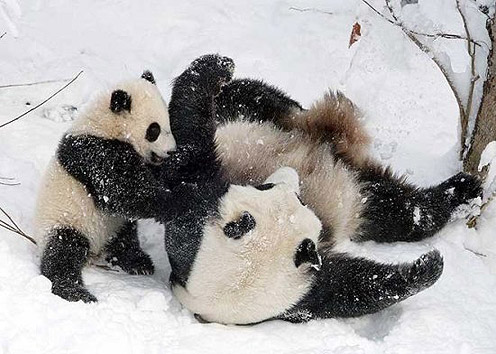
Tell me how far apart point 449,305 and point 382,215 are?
2.39 feet

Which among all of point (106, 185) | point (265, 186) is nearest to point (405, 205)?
point (265, 186)

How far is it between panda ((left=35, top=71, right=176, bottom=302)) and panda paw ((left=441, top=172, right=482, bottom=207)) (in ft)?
5.40

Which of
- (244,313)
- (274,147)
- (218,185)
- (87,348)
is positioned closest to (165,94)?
(274,147)

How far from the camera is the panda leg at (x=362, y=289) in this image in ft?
13.0

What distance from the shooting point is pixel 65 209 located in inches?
161

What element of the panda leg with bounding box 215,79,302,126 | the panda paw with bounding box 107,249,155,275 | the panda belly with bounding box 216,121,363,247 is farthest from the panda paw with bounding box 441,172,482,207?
the panda paw with bounding box 107,249,155,275

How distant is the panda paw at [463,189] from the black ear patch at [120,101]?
1.91m

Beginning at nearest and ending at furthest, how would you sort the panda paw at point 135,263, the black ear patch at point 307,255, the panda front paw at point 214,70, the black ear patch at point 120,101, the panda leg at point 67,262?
the panda leg at point 67,262
the black ear patch at point 307,255
the black ear patch at point 120,101
the panda paw at point 135,263
the panda front paw at point 214,70

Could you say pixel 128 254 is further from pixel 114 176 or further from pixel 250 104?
pixel 250 104

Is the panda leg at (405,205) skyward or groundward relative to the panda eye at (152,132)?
groundward

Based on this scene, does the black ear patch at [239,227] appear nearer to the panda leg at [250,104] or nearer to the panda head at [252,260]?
the panda head at [252,260]

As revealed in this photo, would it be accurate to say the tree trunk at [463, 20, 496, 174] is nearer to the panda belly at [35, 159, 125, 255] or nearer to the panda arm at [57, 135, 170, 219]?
the panda arm at [57, 135, 170, 219]

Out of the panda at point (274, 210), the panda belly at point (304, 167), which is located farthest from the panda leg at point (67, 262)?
the panda belly at point (304, 167)

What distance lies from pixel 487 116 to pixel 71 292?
2.48 m
